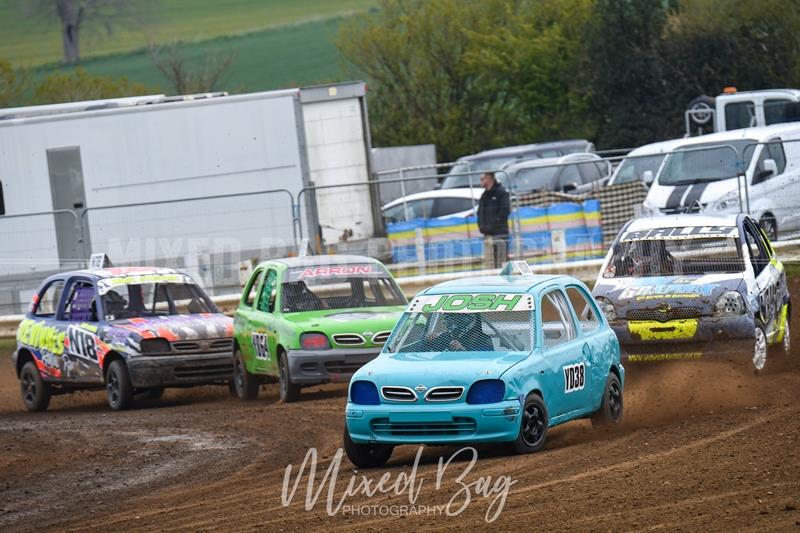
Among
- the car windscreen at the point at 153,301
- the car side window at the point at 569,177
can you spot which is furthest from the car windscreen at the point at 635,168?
the car windscreen at the point at 153,301

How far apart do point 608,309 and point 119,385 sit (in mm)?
5279

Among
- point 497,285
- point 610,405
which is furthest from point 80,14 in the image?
point 610,405

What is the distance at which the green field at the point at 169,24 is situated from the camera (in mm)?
71750

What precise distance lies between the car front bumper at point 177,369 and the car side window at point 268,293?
2.38 feet

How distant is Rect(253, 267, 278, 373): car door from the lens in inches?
587

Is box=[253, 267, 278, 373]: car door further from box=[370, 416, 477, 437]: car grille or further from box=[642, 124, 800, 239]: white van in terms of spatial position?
box=[642, 124, 800, 239]: white van

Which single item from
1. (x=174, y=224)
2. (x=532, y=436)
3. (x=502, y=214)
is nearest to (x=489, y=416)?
(x=532, y=436)

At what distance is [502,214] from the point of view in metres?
20.8

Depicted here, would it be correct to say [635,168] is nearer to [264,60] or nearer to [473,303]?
[473,303]

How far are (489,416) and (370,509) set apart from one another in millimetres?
1594

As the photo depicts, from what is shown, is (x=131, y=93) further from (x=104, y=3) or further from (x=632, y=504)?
(x=632, y=504)

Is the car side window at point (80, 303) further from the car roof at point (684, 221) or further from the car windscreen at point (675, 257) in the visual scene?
the car roof at point (684, 221)

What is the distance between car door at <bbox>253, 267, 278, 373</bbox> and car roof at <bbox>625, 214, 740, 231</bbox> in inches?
151

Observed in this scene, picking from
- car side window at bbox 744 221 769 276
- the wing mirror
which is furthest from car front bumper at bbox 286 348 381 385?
the wing mirror
